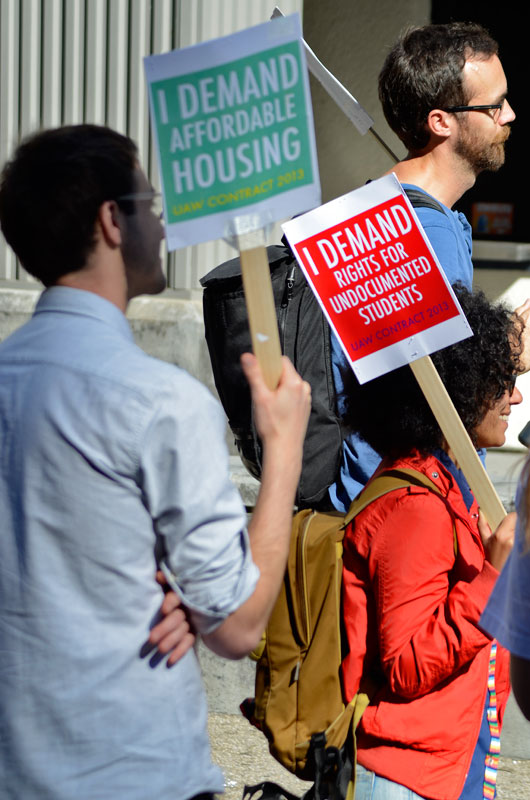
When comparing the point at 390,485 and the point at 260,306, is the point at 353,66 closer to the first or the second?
the point at 390,485

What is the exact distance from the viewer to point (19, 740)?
154 cm

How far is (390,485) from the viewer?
85.7 inches

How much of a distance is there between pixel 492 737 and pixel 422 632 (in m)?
0.33

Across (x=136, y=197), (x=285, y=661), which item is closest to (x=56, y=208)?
(x=136, y=197)

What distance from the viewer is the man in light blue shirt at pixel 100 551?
4.97 feet

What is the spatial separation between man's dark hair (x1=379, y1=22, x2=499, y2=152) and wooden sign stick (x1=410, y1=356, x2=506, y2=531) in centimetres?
117

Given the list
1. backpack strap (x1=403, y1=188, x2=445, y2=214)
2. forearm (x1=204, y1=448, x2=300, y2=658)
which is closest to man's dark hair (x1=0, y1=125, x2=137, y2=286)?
forearm (x1=204, y1=448, x2=300, y2=658)

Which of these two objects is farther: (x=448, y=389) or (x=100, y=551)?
(x=448, y=389)

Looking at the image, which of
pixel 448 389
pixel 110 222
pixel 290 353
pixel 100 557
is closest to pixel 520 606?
pixel 100 557

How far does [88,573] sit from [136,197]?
1.84 feet

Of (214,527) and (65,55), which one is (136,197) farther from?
(65,55)

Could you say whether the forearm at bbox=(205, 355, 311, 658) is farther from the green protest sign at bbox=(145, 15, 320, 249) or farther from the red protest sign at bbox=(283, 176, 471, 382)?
the red protest sign at bbox=(283, 176, 471, 382)

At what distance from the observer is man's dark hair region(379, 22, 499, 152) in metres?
3.16

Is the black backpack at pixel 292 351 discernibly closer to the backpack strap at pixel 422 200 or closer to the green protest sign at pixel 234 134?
the backpack strap at pixel 422 200
